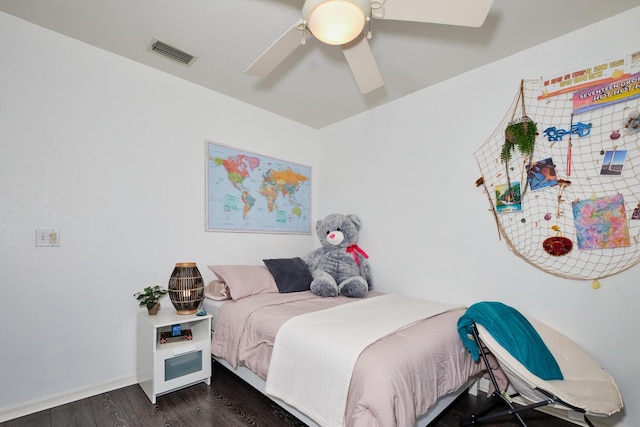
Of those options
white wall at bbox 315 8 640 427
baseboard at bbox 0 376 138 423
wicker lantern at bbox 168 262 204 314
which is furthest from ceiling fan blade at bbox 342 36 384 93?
baseboard at bbox 0 376 138 423

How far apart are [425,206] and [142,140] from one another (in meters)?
2.36

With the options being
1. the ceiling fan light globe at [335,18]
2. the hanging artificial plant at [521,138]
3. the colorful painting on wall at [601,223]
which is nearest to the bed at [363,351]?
the colorful painting on wall at [601,223]

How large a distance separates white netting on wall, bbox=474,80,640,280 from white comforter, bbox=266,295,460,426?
873mm

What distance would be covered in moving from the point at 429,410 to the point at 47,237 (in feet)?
8.31

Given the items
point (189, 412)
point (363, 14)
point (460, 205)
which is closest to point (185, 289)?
point (189, 412)

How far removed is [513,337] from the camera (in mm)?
1626

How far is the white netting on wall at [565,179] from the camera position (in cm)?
177

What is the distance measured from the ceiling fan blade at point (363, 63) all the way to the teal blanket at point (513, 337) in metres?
1.48

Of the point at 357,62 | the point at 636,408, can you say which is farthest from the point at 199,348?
the point at 636,408

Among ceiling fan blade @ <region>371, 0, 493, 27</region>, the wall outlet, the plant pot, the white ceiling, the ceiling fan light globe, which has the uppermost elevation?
the white ceiling

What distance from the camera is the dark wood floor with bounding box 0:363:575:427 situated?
5.88ft

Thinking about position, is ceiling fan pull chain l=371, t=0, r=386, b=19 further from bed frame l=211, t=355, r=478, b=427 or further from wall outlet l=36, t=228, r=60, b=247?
wall outlet l=36, t=228, r=60, b=247

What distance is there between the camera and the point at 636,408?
1722mm

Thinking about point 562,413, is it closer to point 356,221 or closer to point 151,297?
point 356,221
